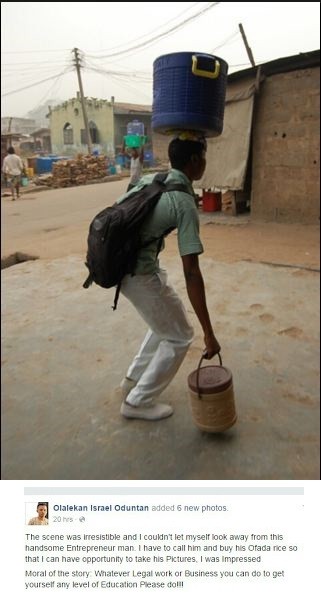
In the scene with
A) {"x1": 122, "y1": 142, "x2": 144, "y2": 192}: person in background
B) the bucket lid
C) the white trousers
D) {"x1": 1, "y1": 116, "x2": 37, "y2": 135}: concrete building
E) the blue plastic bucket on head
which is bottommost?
the bucket lid

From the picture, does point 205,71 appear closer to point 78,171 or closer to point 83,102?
point 83,102

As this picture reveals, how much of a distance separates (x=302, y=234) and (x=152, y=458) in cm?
107

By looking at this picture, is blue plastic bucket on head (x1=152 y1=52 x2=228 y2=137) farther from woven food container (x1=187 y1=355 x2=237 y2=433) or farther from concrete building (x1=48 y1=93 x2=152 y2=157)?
woven food container (x1=187 y1=355 x2=237 y2=433)

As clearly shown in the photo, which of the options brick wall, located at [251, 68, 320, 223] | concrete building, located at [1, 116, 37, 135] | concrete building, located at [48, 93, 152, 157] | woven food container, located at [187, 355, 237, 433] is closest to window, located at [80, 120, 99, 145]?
concrete building, located at [48, 93, 152, 157]

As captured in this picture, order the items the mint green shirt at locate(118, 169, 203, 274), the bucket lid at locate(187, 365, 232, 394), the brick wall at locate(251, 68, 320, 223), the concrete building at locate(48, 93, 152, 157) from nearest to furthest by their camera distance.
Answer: the mint green shirt at locate(118, 169, 203, 274)
the concrete building at locate(48, 93, 152, 157)
the brick wall at locate(251, 68, 320, 223)
the bucket lid at locate(187, 365, 232, 394)

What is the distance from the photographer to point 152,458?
181cm

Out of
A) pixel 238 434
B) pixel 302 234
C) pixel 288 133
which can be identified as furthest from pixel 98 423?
pixel 288 133

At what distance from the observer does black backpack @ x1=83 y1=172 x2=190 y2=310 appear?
0.45 m

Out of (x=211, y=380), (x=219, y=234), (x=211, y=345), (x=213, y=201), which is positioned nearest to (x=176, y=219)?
(x=211, y=345)

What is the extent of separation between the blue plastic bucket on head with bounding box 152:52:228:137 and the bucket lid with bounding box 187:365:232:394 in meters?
0.95

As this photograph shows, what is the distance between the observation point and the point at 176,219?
435 millimetres

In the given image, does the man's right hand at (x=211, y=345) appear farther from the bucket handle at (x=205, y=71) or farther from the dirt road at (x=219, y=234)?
the bucket handle at (x=205, y=71)
